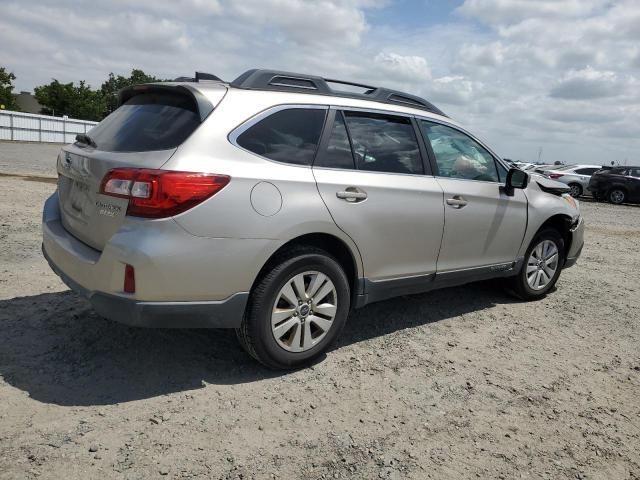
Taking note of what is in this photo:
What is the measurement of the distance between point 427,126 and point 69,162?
8.93ft

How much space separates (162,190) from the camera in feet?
9.29

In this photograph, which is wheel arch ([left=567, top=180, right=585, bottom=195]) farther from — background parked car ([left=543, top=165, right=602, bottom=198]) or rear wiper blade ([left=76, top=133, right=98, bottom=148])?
rear wiper blade ([left=76, top=133, right=98, bottom=148])

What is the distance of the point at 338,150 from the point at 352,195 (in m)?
0.34

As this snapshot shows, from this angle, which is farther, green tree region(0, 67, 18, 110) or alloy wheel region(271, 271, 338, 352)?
green tree region(0, 67, 18, 110)

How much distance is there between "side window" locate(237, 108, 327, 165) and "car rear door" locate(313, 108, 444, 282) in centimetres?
9

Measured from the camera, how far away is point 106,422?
2.80 meters

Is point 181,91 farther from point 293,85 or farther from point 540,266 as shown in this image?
point 540,266

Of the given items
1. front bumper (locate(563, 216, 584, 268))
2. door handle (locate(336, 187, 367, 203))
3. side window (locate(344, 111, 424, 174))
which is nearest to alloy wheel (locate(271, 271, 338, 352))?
door handle (locate(336, 187, 367, 203))

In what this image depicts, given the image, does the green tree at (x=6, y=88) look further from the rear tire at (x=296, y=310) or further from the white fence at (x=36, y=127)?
the rear tire at (x=296, y=310)

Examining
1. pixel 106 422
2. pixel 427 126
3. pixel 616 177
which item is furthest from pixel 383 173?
pixel 616 177

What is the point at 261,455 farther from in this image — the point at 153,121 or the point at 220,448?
the point at 153,121

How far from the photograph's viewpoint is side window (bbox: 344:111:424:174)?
378 centimetres

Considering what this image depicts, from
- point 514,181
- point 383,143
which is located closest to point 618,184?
point 514,181

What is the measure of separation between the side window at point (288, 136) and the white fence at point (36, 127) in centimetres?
3430
